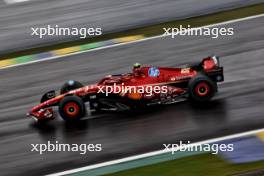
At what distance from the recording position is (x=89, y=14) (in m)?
25.5

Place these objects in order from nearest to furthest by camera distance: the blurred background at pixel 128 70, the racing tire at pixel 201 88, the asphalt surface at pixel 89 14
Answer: the blurred background at pixel 128 70, the racing tire at pixel 201 88, the asphalt surface at pixel 89 14

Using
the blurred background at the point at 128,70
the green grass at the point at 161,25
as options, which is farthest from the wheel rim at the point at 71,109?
the green grass at the point at 161,25

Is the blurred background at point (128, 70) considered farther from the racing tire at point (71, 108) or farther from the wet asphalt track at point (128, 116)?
the racing tire at point (71, 108)

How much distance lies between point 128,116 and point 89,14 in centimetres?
1077

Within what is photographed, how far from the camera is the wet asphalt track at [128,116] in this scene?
13.9 metres

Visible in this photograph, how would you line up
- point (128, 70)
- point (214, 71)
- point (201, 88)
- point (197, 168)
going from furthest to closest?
point (128, 70)
point (214, 71)
point (201, 88)
point (197, 168)

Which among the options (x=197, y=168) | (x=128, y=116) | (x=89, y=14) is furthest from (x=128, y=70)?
(x=197, y=168)

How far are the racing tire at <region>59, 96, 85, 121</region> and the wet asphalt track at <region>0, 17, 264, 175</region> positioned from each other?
279mm

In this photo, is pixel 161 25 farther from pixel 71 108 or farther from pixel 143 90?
pixel 71 108

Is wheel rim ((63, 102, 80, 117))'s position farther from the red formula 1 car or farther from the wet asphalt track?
the wet asphalt track

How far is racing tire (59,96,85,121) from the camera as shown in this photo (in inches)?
602

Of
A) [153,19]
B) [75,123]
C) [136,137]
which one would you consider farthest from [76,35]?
[136,137]

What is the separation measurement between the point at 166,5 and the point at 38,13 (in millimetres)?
5686

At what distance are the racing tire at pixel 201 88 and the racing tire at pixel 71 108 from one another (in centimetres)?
278
